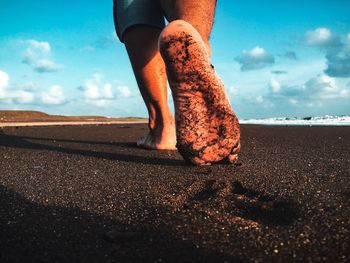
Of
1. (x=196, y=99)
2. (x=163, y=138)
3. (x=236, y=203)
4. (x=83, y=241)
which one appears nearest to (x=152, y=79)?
(x=163, y=138)

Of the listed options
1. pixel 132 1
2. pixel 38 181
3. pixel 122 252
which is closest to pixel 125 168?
pixel 38 181

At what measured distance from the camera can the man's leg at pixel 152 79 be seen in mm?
2516

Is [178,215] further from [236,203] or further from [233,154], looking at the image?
[233,154]

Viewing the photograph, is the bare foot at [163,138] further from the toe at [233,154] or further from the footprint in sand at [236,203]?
the footprint in sand at [236,203]

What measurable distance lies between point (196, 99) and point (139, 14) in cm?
115

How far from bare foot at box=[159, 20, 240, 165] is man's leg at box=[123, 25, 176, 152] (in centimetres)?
96

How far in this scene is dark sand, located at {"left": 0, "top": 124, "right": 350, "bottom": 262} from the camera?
2.59ft

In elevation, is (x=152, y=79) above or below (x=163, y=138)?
above

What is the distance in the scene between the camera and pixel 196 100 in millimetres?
1620

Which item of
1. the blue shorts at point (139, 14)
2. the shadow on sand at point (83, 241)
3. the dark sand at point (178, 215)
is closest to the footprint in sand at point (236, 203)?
the dark sand at point (178, 215)

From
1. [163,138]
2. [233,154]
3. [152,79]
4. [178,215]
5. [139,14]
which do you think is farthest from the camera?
[163,138]

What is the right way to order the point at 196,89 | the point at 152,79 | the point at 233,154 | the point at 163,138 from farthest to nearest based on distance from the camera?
1. the point at 163,138
2. the point at 152,79
3. the point at 233,154
4. the point at 196,89

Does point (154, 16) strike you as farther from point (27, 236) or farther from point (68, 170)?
point (27, 236)

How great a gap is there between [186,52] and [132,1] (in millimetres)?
1237
